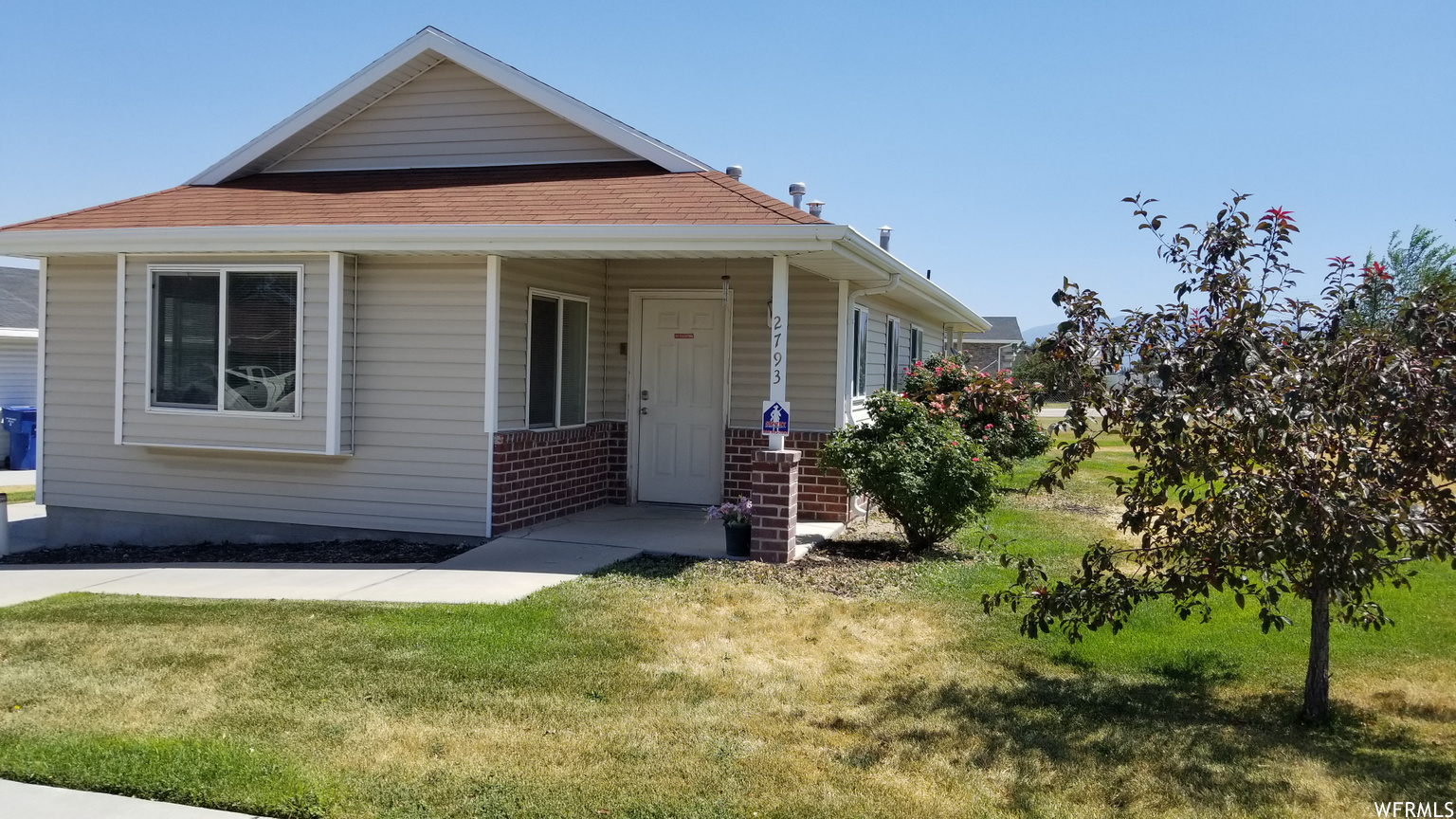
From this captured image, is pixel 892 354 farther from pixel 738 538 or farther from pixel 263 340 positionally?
pixel 263 340

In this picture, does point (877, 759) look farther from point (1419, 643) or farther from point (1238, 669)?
point (1419, 643)

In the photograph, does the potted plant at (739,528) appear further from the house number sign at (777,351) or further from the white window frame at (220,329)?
the white window frame at (220,329)

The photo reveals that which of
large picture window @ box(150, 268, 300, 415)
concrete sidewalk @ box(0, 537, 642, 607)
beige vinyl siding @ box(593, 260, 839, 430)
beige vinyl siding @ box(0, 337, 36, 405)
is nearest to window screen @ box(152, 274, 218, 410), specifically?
large picture window @ box(150, 268, 300, 415)

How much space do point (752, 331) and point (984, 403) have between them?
5.53 metres

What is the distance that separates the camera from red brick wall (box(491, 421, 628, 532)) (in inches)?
390

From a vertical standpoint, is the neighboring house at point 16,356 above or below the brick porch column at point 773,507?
above

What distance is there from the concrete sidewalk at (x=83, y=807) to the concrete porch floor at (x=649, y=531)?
17.1 ft

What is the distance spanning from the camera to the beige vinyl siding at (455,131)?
11.5 m

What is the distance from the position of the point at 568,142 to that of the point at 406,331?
2.87 meters

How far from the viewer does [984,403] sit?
593cm

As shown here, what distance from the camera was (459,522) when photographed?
32.4ft

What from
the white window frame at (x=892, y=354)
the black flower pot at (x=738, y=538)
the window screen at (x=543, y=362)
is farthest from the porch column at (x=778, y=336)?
the white window frame at (x=892, y=354)

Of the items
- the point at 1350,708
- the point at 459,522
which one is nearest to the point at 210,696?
the point at 459,522

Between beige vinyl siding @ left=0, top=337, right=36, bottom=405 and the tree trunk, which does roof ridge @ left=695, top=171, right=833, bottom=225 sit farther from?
beige vinyl siding @ left=0, top=337, right=36, bottom=405
